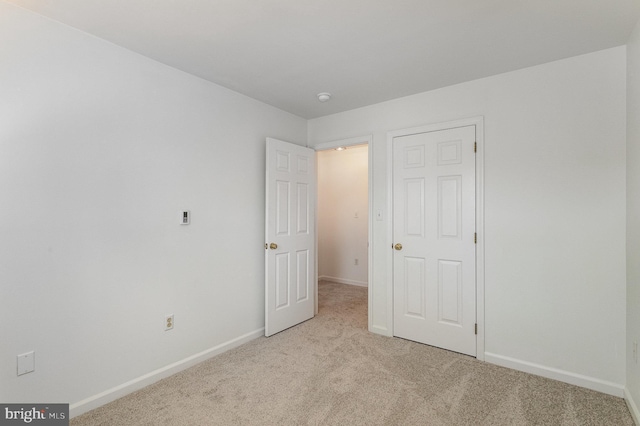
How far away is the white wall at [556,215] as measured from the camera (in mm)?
2156

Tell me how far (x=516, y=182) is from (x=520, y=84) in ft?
2.61

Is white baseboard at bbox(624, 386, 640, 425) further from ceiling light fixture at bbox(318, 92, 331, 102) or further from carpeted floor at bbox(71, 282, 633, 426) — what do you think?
ceiling light fixture at bbox(318, 92, 331, 102)

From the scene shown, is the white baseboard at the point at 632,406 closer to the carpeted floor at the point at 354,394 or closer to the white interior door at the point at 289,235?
the carpeted floor at the point at 354,394

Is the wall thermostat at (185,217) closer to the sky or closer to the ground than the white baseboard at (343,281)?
closer to the sky

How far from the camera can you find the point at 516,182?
2502mm

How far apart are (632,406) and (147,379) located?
3253mm

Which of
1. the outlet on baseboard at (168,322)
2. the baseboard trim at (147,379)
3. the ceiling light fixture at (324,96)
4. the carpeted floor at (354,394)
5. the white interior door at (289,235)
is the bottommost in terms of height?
the carpeted floor at (354,394)

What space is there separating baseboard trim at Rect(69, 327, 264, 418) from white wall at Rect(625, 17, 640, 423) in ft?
9.60

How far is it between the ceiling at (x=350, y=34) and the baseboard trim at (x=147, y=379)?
7.81 ft

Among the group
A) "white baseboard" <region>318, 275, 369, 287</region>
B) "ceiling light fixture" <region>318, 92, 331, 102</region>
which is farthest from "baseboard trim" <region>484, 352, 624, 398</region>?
"white baseboard" <region>318, 275, 369, 287</region>

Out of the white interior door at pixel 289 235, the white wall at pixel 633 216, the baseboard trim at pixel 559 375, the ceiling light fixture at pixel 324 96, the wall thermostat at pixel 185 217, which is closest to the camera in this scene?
the white wall at pixel 633 216

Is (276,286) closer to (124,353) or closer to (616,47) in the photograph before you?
(124,353)

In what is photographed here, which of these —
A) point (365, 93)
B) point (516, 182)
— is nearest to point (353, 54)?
point (365, 93)

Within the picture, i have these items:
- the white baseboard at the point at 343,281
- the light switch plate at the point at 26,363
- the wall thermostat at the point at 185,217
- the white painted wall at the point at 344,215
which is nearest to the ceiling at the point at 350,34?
the wall thermostat at the point at 185,217
